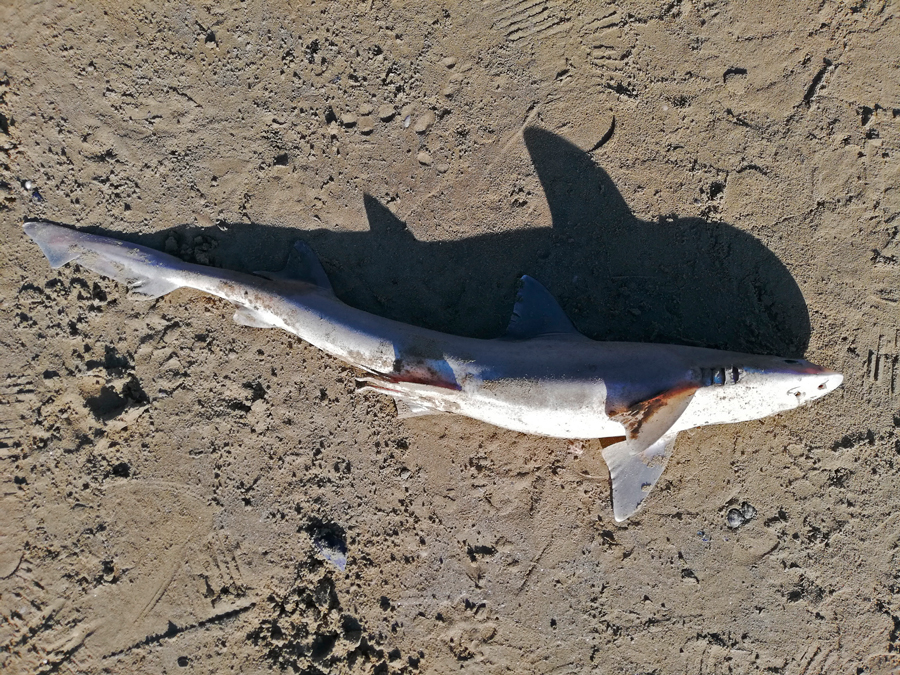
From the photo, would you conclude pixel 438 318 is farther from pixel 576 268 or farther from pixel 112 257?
pixel 112 257

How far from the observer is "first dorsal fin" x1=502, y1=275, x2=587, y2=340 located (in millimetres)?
4766

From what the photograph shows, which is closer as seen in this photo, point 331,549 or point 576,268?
point 331,549

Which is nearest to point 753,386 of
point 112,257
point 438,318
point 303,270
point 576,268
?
point 576,268

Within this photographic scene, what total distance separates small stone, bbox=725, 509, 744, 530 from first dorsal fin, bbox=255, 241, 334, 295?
417cm

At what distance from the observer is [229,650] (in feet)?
16.0

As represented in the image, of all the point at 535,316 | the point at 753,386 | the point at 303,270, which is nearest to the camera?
the point at 753,386

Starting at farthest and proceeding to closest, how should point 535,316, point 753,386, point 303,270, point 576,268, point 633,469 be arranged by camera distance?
point 576,268
point 303,270
point 535,316
point 633,469
point 753,386

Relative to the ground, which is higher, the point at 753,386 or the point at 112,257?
the point at 112,257

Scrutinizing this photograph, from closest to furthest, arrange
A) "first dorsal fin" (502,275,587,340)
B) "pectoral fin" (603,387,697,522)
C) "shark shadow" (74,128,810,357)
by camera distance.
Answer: "pectoral fin" (603,387,697,522), "first dorsal fin" (502,275,587,340), "shark shadow" (74,128,810,357)

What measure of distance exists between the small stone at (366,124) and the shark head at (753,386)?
144 inches

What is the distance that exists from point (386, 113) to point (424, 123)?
0.38 meters

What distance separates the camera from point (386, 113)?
16.8ft

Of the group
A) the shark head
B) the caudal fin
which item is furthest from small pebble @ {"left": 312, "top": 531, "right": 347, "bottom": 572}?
the shark head

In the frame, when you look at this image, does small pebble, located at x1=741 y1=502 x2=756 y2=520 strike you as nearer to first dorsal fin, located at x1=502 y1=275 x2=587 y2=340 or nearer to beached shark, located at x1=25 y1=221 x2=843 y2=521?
beached shark, located at x1=25 y1=221 x2=843 y2=521
